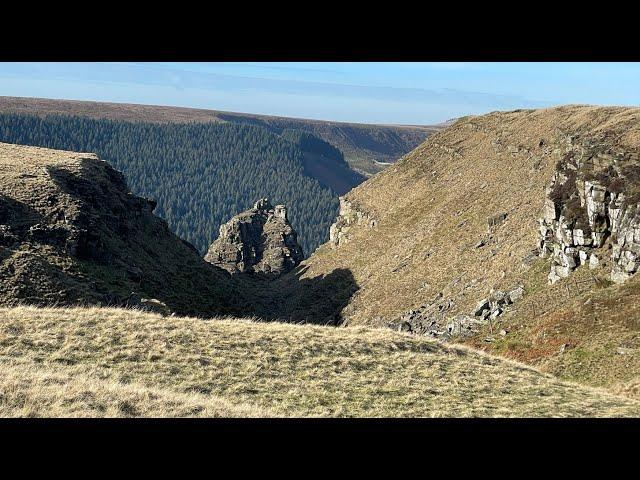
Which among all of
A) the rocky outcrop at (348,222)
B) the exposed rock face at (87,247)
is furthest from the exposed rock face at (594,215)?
the rocky outcrop at (348,222)

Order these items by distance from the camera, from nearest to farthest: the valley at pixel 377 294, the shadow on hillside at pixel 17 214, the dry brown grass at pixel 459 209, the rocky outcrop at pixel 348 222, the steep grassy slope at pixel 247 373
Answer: the steep grassy slope at pixel 247 373 → the valley at pixel 377 294 → the shadow on hillside at pixel 17 214 → the dry brown grass at pixel 459 209 → the rocky outcrop at pixel 348 222

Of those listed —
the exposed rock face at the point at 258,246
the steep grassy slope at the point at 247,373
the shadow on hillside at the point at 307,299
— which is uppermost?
the exposed rock face at the point at 258,246

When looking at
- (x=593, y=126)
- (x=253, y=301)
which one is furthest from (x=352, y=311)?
(x=593, y=126)

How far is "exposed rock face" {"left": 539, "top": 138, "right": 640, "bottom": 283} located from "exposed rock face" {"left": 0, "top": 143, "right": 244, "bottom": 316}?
31613 millimetres

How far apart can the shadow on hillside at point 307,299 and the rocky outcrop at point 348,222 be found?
1022 cm

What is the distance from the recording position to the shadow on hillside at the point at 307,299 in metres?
68.1

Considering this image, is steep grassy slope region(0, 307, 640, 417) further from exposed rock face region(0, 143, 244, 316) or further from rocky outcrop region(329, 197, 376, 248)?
rocky outcrop region(329, 197, 376, 248)

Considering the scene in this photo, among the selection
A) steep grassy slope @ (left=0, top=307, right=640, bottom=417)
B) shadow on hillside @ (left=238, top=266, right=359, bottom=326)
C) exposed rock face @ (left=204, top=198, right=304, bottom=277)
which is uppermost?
exposed rock face @ (left=204, top=198, right=304, bottom=277)

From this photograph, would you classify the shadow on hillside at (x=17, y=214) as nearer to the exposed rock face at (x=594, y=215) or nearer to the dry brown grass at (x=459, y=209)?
the dry brown grass at (x=459, y=209)

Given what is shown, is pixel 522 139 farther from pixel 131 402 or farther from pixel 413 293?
pixel 131 402

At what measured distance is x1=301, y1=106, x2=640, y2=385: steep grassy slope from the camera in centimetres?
3334

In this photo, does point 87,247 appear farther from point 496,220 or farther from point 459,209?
point 459,209

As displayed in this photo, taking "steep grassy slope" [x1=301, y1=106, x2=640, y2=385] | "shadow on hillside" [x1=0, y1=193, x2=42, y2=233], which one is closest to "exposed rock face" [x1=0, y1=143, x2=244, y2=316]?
"shadow on hillside" [x1=0, y1=193, x2=42, y2=233]
